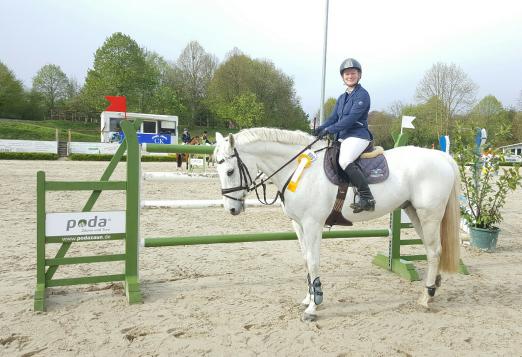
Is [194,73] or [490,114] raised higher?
[194,73]

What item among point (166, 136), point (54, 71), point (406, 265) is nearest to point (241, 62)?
point (166, 136)

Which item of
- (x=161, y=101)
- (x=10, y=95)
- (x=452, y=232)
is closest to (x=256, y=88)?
(x=161, y=101)

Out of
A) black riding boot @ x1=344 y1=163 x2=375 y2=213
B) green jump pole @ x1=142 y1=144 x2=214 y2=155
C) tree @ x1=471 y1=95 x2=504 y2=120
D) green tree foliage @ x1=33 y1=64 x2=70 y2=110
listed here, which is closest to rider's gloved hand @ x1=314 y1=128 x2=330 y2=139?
black riding boot @ x1=344 y1=163 x2=375 y2=213

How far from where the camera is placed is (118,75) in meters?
37.5

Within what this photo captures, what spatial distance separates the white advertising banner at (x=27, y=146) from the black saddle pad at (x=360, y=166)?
23883 mm

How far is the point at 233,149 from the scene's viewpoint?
3.27m

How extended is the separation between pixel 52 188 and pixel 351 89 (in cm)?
319

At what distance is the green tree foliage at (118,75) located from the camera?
36.9 metres

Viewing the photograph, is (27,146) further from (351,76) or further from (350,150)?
(350,150)

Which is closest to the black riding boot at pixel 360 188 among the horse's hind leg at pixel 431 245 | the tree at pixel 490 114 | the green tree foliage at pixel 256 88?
the horse's hind leg at pixel 431 245

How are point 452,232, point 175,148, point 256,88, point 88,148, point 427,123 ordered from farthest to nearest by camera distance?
point 256,88 < point 427,123 < point 88,148 < point 452,232 < point 175,148

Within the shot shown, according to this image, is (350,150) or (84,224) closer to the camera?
(350,150)

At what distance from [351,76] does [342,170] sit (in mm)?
1011

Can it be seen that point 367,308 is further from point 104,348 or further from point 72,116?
point 72,116
